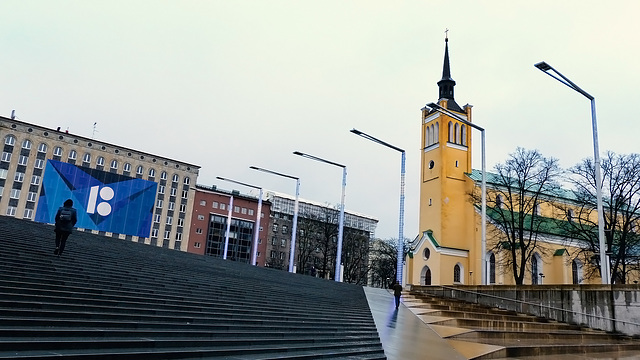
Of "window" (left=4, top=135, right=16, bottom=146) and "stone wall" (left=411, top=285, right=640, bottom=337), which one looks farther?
"window" (left=4, top=135, right=16, bottom=146)

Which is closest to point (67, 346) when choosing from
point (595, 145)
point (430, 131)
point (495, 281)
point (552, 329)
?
point (552, 329)

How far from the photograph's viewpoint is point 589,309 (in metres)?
16.1

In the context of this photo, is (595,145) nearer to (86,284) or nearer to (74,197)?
(86,284)

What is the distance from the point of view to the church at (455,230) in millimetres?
39812

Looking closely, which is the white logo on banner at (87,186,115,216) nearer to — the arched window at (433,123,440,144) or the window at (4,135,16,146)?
the arched window at (433,123,440,144)

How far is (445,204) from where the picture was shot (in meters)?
42.8

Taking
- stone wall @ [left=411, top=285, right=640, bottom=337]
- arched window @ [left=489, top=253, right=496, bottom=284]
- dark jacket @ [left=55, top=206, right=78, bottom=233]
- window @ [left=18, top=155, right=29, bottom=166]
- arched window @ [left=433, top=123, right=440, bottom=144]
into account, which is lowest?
stone wall @ [left=411, top=285, right=640, bottom=337]

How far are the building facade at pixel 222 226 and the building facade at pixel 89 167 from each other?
261 centimetres

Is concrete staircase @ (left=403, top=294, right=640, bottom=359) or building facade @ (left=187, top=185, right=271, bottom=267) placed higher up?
building facade @ (left=187, top=185, right=271, bottom=267)

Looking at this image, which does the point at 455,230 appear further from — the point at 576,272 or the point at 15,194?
the point at 15,194

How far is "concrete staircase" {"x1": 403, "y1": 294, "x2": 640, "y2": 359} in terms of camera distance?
10430 millimetres

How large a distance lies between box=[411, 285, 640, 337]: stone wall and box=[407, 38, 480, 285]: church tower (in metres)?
20.4

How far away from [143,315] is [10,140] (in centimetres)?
6874

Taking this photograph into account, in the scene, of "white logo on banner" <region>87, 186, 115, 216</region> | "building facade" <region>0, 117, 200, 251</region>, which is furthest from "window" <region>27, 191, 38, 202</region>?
"white logo on banner" <region>87, 186, 115, 216</region>
